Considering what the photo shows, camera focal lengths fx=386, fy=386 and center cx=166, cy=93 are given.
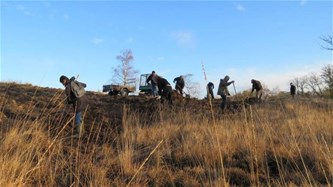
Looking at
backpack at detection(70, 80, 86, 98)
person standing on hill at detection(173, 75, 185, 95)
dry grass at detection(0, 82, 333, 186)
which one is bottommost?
dry grass at detection(0, 82, 333, 186)

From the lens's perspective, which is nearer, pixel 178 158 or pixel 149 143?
pixel 178 158

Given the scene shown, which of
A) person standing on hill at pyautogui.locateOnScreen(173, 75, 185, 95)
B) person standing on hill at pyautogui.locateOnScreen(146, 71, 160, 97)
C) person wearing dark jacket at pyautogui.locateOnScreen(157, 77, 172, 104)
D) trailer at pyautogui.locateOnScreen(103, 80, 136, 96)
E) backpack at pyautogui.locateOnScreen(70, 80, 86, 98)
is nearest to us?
backpack at pyautogui.locateOnScreen(70, 80, 86, 98)

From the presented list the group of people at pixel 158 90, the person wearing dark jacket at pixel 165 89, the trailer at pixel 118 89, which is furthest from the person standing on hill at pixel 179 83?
the trailer at pixel 118 89

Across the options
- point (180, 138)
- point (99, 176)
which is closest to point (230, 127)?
point (180, 138)

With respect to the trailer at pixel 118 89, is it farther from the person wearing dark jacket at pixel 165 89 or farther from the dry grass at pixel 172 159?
the dry grass at pixel 172 159

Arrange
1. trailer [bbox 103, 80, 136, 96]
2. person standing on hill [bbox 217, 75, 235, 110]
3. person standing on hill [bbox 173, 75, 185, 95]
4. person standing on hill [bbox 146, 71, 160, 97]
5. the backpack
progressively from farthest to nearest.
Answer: trailer [bbox 103, 80, 136, 96] < person standing on hill [bbox 173, 75, 185, 95] < person standing on hill [bbox 146, 71, 160, 97] < person standing on hill [bbox 217, 75, 235, 110] < the backpack

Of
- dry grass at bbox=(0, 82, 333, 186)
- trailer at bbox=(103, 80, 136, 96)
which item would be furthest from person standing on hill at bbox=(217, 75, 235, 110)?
trailer at bbox=(103, 80, 136, 96)

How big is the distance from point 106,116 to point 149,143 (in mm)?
4036

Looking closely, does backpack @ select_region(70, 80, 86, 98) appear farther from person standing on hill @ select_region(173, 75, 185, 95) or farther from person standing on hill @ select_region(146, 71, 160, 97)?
person standing on hill @ select_region(173, 75, 185, 95)

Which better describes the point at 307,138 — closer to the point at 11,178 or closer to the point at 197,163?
the point at 197,163

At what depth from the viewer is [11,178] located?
3.24m

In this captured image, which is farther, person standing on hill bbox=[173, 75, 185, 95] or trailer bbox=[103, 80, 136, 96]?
trailer bbox=[103, 80, 136, 96]

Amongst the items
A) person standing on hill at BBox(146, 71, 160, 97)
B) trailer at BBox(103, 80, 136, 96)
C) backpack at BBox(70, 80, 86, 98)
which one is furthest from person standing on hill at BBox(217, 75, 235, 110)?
trailer at BBox(103, 80, 136, 96)

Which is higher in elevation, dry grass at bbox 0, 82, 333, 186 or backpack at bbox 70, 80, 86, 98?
backpack at bbox 70, 80, 86, 98
